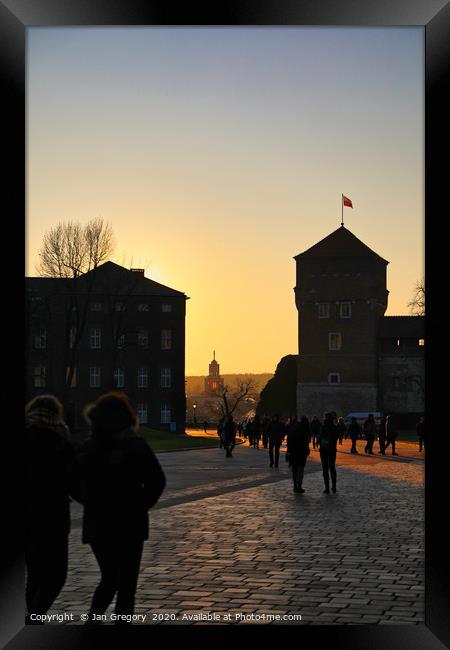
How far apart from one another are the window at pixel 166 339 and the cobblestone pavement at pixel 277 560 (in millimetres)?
65540

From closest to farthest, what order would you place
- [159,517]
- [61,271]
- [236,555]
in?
1. [236,555]
2. [159,517]
3. [61,271]

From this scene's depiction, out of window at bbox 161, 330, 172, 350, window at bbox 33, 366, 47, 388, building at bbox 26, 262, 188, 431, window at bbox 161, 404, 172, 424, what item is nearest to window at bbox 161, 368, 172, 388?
building at bbox 26, 262, 188, 431

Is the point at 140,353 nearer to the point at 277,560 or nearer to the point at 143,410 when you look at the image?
the point at 143,410

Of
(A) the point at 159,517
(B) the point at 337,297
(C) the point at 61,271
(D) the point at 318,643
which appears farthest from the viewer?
(B) the point at 337,297

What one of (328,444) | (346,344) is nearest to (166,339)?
(346,344)

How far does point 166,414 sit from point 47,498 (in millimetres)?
76918

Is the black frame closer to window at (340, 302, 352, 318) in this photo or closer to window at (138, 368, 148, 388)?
window at (138, 368, 148, 388)

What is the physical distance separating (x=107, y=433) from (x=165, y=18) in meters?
3.15

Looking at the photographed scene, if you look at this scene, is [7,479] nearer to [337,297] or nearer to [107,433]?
[107,433]

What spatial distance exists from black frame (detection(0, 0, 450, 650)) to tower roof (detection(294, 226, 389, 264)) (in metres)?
84.6

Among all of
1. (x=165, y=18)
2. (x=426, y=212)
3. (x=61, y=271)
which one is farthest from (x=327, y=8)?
(x=61, y=271)

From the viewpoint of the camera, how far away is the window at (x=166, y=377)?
8378cm

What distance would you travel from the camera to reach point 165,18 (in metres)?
7.18

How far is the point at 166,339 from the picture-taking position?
278 feet
